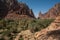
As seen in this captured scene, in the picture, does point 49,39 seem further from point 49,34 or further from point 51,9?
point 51,9

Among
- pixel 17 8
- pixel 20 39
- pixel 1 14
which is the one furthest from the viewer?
pixel 17 8

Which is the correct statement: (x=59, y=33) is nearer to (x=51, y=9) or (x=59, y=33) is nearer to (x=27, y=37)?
(x=27, y=37)

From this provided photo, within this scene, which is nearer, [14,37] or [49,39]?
[49,39]

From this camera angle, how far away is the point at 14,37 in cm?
1530

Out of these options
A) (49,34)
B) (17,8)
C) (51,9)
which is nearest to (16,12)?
(17,8)

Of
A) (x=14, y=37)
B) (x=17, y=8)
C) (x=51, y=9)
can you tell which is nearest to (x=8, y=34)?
(x=14, y=37)

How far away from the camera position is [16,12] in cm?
4138

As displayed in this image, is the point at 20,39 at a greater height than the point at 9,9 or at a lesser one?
lesser

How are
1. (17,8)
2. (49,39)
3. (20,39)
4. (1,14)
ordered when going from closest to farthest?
1. (49,39)
2. (20,39)
3. (1,14)
4. (17,8)

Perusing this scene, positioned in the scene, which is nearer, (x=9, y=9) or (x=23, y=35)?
(x=23, y=35)

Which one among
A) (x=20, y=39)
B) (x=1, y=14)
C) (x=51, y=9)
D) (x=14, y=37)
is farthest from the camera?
(x=51, y=9)

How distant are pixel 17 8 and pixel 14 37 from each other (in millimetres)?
28550

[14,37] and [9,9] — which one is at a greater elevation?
[9,9]

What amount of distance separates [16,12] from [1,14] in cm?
402
